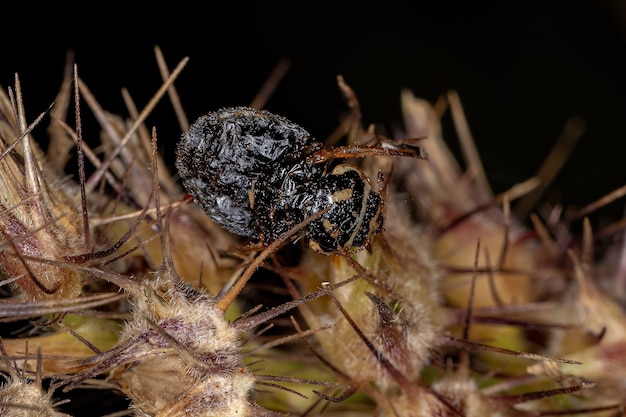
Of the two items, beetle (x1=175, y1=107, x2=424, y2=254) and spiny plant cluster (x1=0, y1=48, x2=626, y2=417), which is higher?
beetle (x1=175, y1=107, x2=424, y2=254)

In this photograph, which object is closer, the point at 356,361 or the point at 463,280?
the point at 356,361

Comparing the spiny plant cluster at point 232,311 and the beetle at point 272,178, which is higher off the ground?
the beetle at point 272,178

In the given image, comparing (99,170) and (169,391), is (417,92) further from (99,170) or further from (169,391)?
(169,391)

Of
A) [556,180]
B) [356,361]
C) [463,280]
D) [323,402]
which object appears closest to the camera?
[356,361]

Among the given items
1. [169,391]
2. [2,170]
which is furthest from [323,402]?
[2,170]
